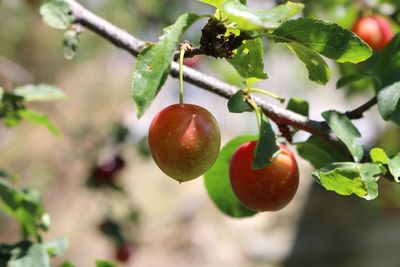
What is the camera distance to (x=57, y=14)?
117 centimetres

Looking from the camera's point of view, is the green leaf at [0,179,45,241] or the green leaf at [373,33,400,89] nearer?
the green leaf at [373,33,400,89]

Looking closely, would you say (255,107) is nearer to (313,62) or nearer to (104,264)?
(313,62)

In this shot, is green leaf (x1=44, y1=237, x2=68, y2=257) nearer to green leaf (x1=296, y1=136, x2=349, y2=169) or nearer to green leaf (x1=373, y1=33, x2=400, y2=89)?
green leaf (x1=296, y1=136, x2=349, y2=169)

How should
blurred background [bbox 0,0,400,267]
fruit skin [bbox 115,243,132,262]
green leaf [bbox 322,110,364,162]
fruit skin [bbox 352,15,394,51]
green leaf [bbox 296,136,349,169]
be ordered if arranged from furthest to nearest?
blurred background [bbox 0,0,400,267], fruit skin [bbox 115,243,132,262], fruit skin [bbox 352,15,394,51], green leaf [bbox 296,136,349,169], green leaf [bbox 322,110,364,162]

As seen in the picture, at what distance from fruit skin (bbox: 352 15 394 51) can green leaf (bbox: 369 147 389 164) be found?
692mm

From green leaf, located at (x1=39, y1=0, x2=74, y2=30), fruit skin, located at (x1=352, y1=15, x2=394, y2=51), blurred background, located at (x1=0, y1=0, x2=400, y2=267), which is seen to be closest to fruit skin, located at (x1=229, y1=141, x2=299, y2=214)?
green leaf, located at (x1=39, y1=0, x2=74, y2=30)

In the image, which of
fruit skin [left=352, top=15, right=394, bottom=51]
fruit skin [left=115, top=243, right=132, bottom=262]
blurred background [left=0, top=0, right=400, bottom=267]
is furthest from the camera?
blurred background [left=0, top=0, right=400, bottom=267]

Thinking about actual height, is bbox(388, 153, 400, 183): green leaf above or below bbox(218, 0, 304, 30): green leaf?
below

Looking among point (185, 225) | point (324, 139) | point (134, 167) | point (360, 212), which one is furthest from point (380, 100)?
point (134, 167)

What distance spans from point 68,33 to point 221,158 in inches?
16.5

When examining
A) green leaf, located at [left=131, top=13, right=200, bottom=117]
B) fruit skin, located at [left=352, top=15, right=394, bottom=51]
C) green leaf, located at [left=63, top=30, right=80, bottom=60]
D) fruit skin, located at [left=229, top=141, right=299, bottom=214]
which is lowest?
fruit skin, located at [left=352, top=15, right=394, bottom=51]

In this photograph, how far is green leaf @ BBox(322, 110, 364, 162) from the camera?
2.78 feet

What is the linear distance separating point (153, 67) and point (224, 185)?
0.50 metres

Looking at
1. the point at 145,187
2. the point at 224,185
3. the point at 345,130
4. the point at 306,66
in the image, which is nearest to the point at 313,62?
the point at 306,66
